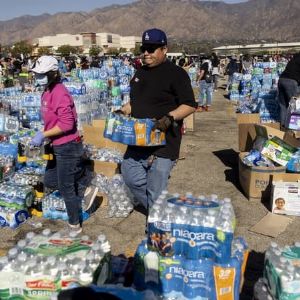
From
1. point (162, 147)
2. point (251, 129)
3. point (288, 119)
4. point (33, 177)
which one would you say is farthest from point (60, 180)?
point (288, 119)

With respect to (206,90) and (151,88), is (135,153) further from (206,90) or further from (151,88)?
(206,90)

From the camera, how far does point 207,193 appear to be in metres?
6.27

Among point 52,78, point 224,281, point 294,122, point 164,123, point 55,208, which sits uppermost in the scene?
point 52,78

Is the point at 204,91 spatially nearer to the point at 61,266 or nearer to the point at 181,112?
the point at 181,112

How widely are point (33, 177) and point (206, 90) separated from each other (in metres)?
10.3

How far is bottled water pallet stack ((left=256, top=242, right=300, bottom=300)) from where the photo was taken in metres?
2.70

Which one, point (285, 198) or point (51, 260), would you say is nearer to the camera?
point (51, 260)

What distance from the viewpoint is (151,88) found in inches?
155

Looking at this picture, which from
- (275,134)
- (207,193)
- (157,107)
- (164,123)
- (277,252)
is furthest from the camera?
(275,134)

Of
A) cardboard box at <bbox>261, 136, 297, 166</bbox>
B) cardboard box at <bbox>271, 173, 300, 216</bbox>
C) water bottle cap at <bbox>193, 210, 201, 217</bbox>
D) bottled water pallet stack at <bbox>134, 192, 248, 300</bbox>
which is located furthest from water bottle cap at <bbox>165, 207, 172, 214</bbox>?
cardboard box at <bbox>261, 136, 297, 166</bbox>

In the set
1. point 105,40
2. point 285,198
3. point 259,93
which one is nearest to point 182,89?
point 285,198

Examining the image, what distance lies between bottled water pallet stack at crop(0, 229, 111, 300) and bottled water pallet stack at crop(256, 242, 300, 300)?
1160mm

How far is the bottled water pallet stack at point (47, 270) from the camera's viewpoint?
8.44ft

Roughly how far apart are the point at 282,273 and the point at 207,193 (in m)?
3.51
